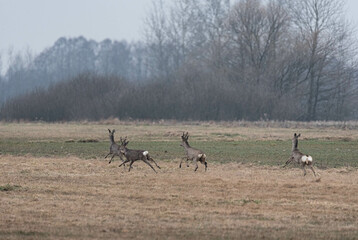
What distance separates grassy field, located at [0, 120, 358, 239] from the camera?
12828mm

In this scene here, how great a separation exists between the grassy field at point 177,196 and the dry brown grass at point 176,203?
0.02 m

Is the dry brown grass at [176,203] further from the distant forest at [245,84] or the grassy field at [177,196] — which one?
the distant forest at [245,84]

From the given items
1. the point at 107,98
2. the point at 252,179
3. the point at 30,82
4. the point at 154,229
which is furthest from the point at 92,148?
the point at 30,82

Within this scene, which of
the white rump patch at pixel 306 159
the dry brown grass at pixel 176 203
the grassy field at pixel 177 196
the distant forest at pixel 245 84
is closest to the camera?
the dry brown grass at pixel 176 203

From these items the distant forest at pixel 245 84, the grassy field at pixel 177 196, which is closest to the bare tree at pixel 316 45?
the distant forest at pixel 245 84

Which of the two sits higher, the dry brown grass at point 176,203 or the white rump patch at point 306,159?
the white rump patch at point 306,159

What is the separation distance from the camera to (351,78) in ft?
251

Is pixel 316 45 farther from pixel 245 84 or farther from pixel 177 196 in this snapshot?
pixel 177 196

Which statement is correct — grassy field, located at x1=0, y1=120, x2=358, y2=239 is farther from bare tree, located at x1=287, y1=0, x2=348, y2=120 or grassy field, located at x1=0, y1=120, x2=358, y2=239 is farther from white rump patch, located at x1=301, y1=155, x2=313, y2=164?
bare tree, located at x1=287, y1=0, x2=348, y2=120

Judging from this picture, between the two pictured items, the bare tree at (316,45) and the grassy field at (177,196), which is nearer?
the grassy field at (177,196)

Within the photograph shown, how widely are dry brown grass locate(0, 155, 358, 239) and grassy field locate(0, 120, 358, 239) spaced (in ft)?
0.06

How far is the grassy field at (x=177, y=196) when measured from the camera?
12.8 metres

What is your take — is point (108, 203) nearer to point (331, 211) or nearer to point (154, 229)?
point (154, 229)

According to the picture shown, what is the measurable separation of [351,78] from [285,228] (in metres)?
65.4
